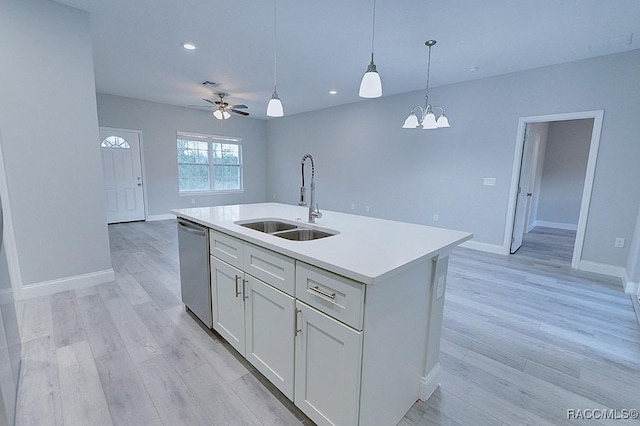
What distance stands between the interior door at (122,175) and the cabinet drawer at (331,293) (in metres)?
6.33

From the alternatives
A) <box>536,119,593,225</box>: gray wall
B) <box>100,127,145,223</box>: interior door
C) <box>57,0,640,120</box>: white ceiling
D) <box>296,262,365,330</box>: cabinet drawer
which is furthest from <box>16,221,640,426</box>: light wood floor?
<box>536,119,593,225</box>: gray wall

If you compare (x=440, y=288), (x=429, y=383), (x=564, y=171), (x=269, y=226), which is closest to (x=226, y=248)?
(x=269, y=226)

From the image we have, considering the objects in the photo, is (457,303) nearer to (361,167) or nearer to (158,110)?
(361,167)

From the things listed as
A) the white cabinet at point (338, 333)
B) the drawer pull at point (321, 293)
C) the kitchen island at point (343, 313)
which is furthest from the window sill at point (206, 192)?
the drawer pull at point (321, 293)

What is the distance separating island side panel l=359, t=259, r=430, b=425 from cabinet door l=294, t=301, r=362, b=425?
4 centimetres

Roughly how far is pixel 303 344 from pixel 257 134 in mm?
7718

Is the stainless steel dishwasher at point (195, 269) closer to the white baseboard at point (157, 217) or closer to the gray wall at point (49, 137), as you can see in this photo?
the gray wall at point (49, 137)

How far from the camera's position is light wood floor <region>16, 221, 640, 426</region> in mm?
1455

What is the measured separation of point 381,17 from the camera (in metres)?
2.62

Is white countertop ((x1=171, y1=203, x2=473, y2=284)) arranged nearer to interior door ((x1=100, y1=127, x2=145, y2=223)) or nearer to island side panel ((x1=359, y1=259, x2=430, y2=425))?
island side panel ((x1=359, y1=259, x2=430, y2=425))

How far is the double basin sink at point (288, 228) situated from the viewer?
1.86 metres

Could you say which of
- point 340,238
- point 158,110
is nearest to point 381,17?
point 340,238

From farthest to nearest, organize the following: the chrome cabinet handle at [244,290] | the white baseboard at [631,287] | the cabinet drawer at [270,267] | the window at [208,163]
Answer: the window at [208,163] → the white baseboard at [631,287] → the chrome cabinet handle at [244,290] → the cabinet drawer at [270,267]

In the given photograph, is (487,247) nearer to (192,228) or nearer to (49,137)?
(192,228)
